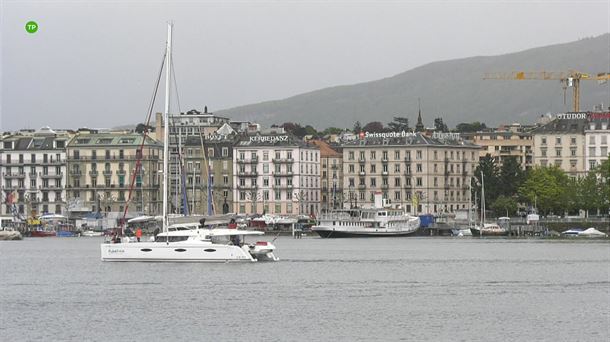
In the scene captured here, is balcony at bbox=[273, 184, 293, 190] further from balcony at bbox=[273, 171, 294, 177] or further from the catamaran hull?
the catamaran hull

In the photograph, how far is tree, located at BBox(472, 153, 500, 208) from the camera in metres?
192

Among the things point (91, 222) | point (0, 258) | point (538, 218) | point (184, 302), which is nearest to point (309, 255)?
point (0, 258)

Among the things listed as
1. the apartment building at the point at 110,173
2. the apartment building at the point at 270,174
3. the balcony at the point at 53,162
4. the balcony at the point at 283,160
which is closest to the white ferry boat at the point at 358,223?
the balcony at the point at 283,160

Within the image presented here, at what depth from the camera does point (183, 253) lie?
85.3 metres

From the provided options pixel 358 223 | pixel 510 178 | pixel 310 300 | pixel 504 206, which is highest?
pixel 510 178

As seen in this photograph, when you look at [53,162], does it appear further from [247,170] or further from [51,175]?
[247,170]

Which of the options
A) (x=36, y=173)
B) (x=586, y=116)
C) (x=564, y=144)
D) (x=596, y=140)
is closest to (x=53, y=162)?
(x=36, y=173)

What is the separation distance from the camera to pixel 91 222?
18588 cm

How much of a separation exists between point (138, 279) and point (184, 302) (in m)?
11.8

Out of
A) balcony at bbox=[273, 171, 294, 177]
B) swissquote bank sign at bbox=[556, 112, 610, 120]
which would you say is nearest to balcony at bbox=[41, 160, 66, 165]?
balcony at bbox=[273, 171, 294, 177]

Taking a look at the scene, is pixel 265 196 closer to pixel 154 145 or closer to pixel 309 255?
pixel 154 145

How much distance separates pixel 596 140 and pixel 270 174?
45539 mm

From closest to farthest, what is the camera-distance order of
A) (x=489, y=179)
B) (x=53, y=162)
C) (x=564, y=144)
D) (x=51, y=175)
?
(x=489, y=179), (x=564, y=144), (x=53, y=162), (x=51, y=175)

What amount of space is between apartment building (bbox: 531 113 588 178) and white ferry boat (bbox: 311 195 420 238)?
42986 mm
